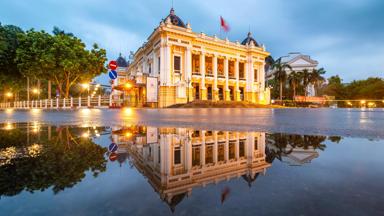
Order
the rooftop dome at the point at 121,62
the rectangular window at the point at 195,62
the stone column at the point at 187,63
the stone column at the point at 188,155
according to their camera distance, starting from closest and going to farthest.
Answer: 1. the stone column at the point at 188,155
2. the stone column at the point at 187,63
3. the rectangular window at the point at 195,62
4. the rooftop dome at the point at 121,62

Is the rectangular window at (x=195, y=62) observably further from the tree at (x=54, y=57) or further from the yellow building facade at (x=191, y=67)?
the tree at (x=54, y=57)

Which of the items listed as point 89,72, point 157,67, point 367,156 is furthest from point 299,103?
point 367,156

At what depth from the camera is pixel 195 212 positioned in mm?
739

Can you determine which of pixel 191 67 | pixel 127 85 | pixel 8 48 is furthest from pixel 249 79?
pixel 8 48

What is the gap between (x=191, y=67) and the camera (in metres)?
34.3

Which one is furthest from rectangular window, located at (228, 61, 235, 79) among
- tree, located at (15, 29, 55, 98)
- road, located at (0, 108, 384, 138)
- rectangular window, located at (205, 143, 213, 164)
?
rectangular window, located at (205, 143, 213, 164)

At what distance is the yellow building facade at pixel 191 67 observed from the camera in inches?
1182

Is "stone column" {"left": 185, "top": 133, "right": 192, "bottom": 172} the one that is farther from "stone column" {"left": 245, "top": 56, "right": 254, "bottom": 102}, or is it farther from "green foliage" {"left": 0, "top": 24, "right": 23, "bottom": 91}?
"stone column" {"left": 245, "top": 56, "right": 254, "bottom": 102}

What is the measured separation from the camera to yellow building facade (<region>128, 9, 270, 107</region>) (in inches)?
1182

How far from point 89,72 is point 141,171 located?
1169 inches

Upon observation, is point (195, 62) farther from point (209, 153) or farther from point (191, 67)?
point (209, 153)

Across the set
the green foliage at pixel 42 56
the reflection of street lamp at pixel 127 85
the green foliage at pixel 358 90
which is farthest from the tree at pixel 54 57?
the green foliage at pixel 358 90

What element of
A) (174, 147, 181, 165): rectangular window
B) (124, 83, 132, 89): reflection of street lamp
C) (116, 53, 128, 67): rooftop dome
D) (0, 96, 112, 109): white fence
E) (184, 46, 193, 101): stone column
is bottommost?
(174, 147, 181, 165): rectangular window

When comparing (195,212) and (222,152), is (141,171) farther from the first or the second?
(222,152)
